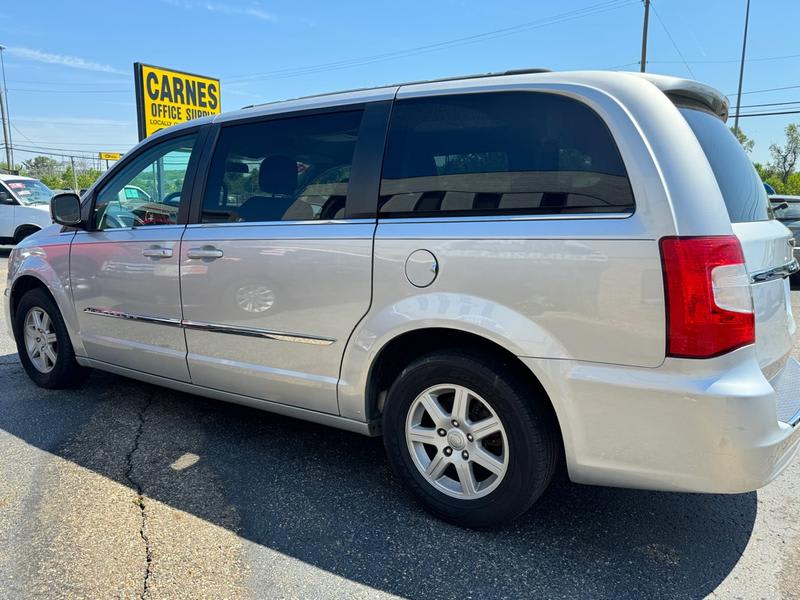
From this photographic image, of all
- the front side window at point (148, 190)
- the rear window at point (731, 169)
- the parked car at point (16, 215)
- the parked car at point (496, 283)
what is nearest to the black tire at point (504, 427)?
the parked car at point (496, 283)

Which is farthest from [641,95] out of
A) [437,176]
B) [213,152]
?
[213,152]

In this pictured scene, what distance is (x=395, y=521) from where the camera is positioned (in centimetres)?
278

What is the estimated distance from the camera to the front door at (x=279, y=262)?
2873mm

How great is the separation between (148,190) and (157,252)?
2.07 ft

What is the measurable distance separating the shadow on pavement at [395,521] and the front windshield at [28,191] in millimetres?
12320

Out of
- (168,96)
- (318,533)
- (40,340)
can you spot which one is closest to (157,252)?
(40,340)

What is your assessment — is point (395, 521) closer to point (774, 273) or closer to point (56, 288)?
point (774, 273)

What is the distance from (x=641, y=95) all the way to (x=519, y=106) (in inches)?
18.5

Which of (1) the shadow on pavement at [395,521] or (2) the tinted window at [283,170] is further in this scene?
(2) the tinted window at [283,170]

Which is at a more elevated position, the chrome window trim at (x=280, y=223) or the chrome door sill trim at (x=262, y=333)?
the chrome window trim at (x=280, y=223)

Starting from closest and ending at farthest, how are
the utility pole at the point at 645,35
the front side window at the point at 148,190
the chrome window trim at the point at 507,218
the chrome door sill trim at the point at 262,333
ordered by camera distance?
1. the chrome window trim at the point at 507,218
2. the chrome door sill trim at the point at 262,333
3. the front side window at the point at 148,190
4. the utility pole at the point at 645,35

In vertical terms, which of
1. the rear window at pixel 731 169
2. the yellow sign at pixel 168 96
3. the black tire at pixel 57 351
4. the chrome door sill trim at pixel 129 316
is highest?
the yellow sign at pixel 168 96

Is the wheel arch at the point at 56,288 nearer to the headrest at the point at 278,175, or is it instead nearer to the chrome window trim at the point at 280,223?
the chrome window trim at the point at 280,223

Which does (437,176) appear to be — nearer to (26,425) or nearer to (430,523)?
(430,523)
